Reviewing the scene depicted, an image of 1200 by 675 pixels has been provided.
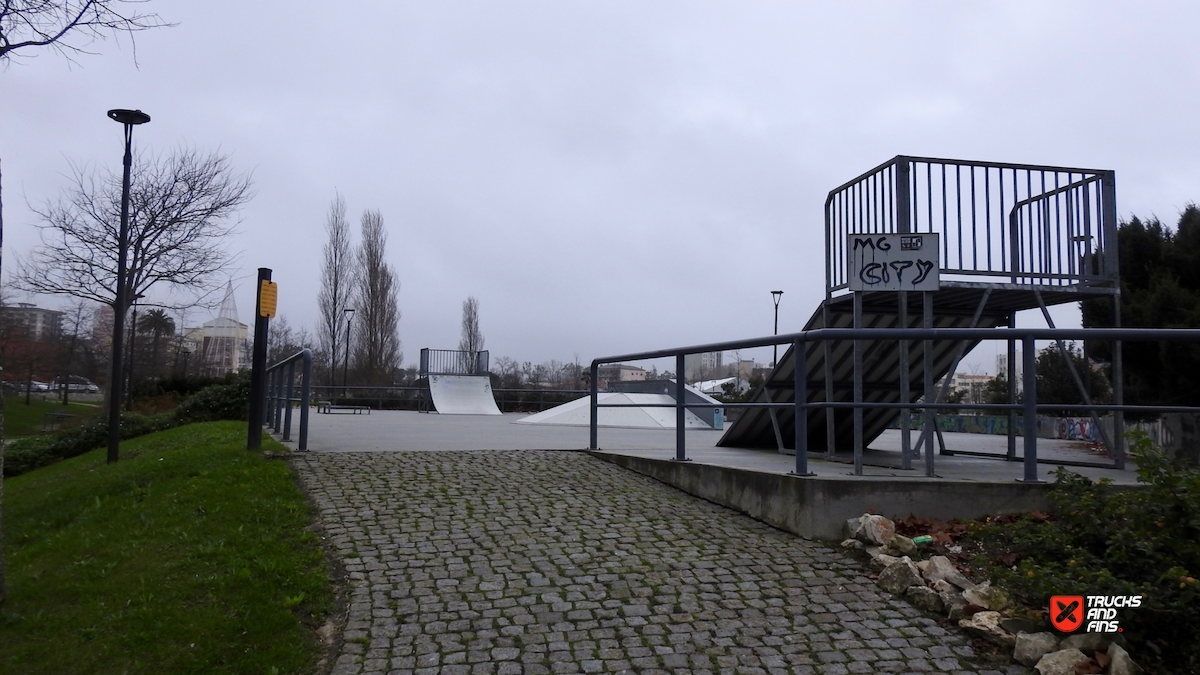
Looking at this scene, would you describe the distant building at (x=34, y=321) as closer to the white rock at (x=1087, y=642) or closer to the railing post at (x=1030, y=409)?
the railing post at (x=1030, y=409)

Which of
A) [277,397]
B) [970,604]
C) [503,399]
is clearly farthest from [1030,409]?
[503,399]

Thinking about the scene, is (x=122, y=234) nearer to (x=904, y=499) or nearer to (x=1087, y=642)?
(x=904, y=499)

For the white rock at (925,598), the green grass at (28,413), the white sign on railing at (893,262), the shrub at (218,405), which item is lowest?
the green grass at (28,413)

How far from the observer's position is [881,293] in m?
7.89

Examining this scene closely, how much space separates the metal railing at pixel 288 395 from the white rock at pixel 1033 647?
253 inches

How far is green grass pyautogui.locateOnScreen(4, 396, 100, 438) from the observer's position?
32344mm

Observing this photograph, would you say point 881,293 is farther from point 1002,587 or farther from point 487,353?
point 487,353

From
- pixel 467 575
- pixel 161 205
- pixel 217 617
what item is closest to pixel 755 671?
pixel 467 575

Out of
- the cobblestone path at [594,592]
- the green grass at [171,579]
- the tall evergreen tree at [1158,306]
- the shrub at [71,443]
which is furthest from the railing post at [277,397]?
the tall evergreen tree at [1158,306]

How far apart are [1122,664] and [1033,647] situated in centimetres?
36

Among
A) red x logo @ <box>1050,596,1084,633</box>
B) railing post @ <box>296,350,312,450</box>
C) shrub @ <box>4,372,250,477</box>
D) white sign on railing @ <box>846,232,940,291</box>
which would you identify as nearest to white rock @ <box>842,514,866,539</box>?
red x logo @ <box>1050,596,1084,633</box>

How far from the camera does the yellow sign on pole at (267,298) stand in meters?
8.48

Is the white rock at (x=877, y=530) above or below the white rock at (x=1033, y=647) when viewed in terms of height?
above

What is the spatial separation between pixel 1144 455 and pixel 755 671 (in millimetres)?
2487
